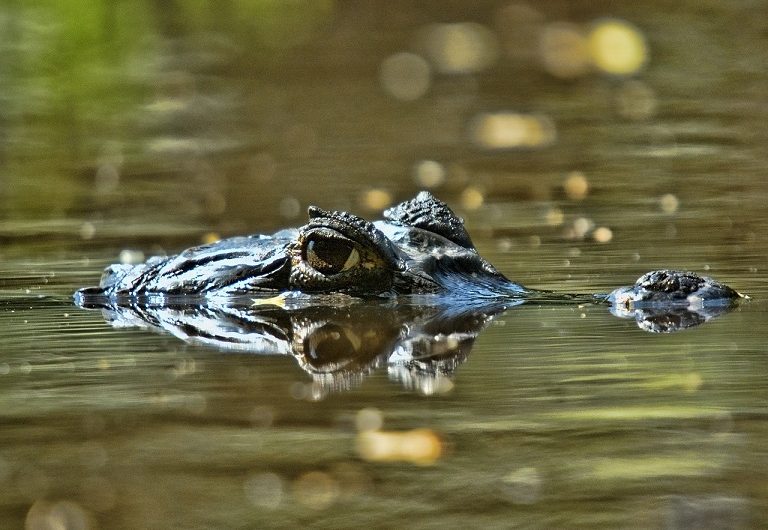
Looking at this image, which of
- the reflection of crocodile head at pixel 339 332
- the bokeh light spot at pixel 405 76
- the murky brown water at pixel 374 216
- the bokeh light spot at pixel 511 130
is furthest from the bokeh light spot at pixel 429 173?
the reflection of crocodile head at pixel 339 332

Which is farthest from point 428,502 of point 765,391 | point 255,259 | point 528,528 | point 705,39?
point 705,39

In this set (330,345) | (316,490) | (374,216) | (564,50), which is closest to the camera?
(316,490)

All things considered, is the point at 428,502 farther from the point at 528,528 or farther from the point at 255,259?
the point at 255,259

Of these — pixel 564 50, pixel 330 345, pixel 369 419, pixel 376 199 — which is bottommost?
pixel 369 419

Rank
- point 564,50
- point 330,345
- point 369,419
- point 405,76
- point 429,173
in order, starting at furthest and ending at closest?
1. point 564,50
2. point 405,76
3. point 429,173
4. point 330,345
5. point 369,419

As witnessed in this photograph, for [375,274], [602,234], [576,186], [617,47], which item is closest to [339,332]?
[375,274]

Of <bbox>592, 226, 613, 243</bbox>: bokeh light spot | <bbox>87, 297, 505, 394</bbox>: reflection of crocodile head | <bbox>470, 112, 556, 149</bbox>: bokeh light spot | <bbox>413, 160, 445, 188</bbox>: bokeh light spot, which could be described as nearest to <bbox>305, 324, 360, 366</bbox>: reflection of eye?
<bbox>87, 297, 505, 394</bbox>: reflection of crocodile head

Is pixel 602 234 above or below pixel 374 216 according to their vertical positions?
below

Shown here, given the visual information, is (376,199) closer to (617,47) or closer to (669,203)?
(669,203)
